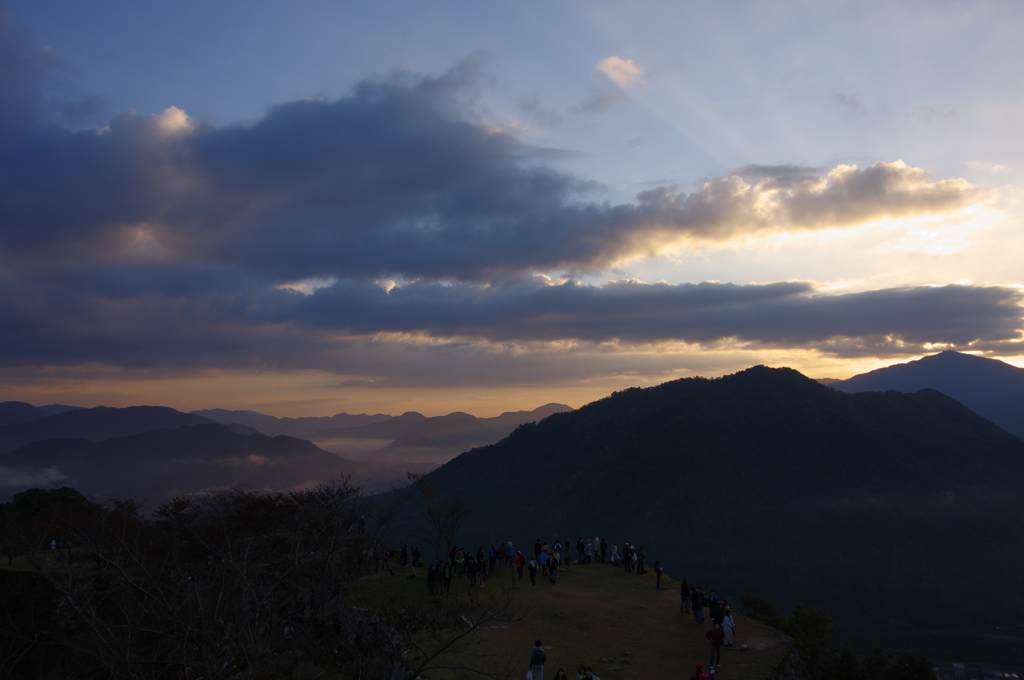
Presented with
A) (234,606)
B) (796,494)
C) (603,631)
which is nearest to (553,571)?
(603,631)

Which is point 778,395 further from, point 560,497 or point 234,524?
point 234,524

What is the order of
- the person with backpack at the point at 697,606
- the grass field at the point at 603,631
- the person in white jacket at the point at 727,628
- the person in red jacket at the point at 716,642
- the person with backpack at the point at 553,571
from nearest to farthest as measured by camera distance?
the person in red jacket at the point at 716,642 < the grass field at the point at 603,631 < the person in white jacket at the point at 727,628 < the person with backpack at the point at 697,606 < the person with backpack at the point at 553,571

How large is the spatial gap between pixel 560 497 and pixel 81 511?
69882 mm

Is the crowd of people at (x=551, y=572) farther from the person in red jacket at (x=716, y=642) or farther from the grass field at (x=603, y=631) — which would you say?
the grass field at (x=603, y=631)

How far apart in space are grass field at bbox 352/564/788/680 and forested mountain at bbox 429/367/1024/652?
1691 inches

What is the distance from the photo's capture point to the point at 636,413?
133 metres

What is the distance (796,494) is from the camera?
94.2m

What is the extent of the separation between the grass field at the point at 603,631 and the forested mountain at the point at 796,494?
43.0 metres

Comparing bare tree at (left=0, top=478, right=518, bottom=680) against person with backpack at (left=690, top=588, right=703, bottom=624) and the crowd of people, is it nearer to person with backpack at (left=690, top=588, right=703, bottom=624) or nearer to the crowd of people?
the crowd of people

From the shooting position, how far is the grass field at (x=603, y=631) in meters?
18.2

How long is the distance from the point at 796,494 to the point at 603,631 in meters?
85.9

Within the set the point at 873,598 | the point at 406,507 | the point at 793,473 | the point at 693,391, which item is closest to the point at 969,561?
the point at 873,598

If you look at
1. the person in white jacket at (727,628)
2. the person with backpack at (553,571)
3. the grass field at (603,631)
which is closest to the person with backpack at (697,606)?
the grass field at (603,631)

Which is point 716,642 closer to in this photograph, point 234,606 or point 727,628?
point 727,628
